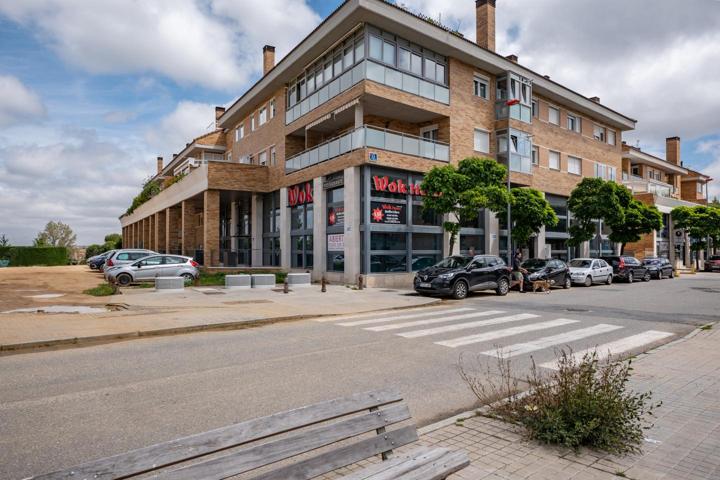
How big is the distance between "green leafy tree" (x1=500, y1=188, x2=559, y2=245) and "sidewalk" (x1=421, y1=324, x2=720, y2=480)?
18851mm

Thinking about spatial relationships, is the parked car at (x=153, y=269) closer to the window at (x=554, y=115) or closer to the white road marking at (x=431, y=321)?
the white road marking at (x=431, y=321)

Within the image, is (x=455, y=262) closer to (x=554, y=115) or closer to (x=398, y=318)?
(x=398, y=318)

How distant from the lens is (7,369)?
6945 millimetres

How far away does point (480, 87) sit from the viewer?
86.8 ft

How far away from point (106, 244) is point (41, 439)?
6742cm

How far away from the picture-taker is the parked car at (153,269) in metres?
20.6

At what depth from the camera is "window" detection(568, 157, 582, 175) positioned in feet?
110

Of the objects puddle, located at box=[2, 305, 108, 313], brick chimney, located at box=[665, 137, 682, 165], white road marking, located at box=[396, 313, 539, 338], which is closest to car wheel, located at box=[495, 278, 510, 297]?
white road marking, located at box=[396, 313, 539, 338]

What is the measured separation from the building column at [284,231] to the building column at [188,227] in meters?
8.05

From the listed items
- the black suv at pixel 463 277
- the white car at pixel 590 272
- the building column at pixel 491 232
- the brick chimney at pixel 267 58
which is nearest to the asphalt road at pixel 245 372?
the black suv at pixel 463 277

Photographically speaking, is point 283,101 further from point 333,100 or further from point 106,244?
point 106,244

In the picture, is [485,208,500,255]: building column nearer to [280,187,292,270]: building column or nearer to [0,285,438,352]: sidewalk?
[0,285,438,352]: sidewalk

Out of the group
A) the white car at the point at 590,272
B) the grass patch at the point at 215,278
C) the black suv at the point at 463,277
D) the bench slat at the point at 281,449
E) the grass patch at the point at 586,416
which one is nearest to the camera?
the bench slat at the point at 281,449

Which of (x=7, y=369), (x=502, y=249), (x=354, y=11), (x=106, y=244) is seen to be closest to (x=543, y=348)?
(x=7, y=369)
